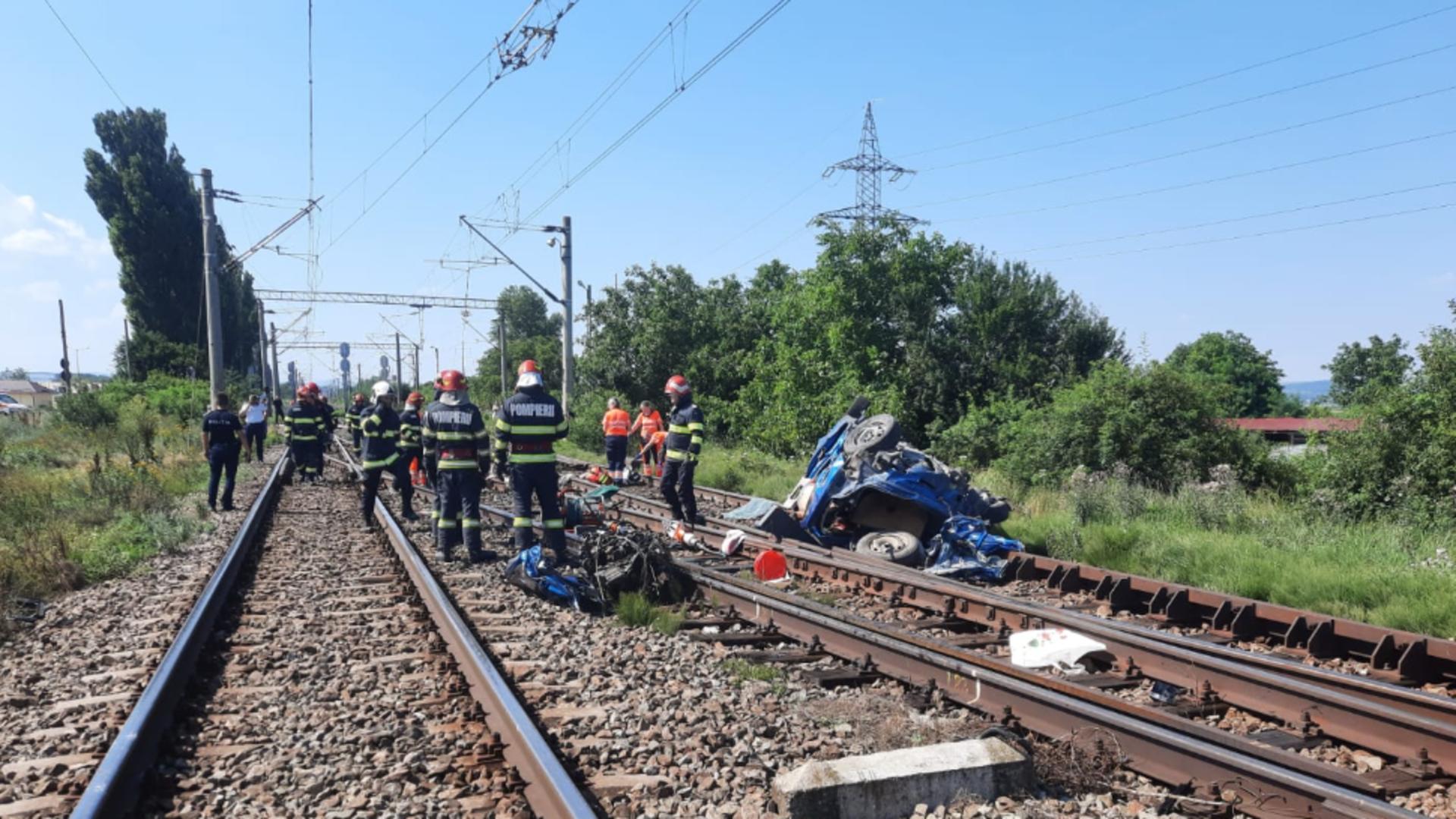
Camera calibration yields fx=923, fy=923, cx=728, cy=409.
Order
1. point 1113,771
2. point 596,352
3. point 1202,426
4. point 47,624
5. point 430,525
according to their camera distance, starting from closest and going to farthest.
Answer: point 1113,771 → point 47,624 → point 430,525 → point 1202,426 → point 596,352

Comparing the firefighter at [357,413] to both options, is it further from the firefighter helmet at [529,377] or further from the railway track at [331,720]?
the railway track at [331,720]

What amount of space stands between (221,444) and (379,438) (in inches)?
121

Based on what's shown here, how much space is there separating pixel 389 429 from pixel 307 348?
63.8 metres

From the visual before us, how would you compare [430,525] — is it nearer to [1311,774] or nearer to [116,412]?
[1311,774]

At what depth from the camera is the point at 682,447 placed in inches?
435

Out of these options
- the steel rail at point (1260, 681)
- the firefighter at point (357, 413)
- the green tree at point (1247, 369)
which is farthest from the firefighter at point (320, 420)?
the green tree at point (1247, 369)

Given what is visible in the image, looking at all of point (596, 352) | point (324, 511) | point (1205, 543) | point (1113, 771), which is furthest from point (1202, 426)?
point (596, 352)

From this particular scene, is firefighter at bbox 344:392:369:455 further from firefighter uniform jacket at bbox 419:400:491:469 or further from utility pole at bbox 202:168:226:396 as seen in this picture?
firefighter uniform jacket at bbox 419:400:491:469

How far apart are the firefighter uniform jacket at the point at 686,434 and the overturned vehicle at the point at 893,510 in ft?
4.14

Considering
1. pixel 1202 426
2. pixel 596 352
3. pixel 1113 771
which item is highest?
pixel 596 352

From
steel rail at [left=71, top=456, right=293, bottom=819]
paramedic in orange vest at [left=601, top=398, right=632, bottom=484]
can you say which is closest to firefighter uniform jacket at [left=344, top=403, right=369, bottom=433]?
paramedic in orange vest at [left=601, top=398, right=632, bottom=484]

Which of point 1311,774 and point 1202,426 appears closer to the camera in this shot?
point 1311,774

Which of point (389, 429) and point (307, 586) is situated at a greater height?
point (389, 429)

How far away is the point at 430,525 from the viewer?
1148cm
